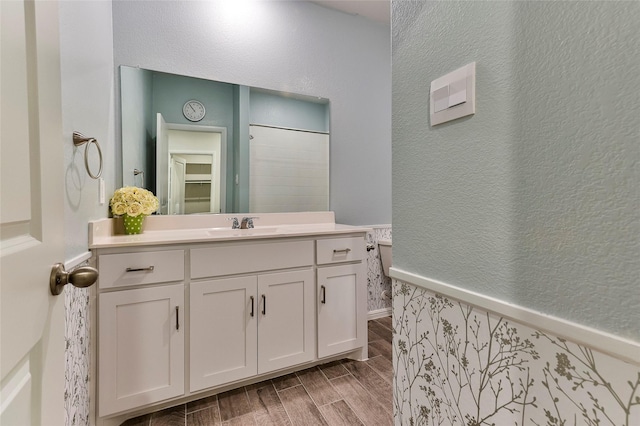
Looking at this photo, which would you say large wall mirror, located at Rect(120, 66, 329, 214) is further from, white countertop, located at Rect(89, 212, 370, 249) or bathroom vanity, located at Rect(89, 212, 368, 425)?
bathroom vanity, located at Rect(89, 212, 368, 425)

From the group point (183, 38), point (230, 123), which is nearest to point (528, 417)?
point (230, 123)

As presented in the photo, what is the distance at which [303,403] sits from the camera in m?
1.55

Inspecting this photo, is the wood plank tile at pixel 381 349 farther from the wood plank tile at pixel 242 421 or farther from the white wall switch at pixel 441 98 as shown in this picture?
the white wall switch at pixel 441 98

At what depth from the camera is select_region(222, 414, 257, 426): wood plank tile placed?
141 centimetres

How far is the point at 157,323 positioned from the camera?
1415mm

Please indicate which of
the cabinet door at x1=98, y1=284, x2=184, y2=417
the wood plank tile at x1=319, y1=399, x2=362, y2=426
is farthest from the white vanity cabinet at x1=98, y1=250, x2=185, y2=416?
the wood plank tile at x1=319, y1=399, x2=362, y2=426

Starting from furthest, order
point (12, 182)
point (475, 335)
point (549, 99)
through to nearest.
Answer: point (475, 335), point (549, 99), point (12, 182)

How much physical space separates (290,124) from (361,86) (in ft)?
2.64

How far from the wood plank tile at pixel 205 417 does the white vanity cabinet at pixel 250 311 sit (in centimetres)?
12

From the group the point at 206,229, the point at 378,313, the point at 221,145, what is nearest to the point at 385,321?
the point at 378,313

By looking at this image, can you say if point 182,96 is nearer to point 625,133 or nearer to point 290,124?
point 290,124

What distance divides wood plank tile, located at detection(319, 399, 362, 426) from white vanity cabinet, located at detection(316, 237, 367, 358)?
32cm

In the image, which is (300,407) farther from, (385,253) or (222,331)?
(385,253)

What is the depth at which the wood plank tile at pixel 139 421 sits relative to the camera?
1.43 m
